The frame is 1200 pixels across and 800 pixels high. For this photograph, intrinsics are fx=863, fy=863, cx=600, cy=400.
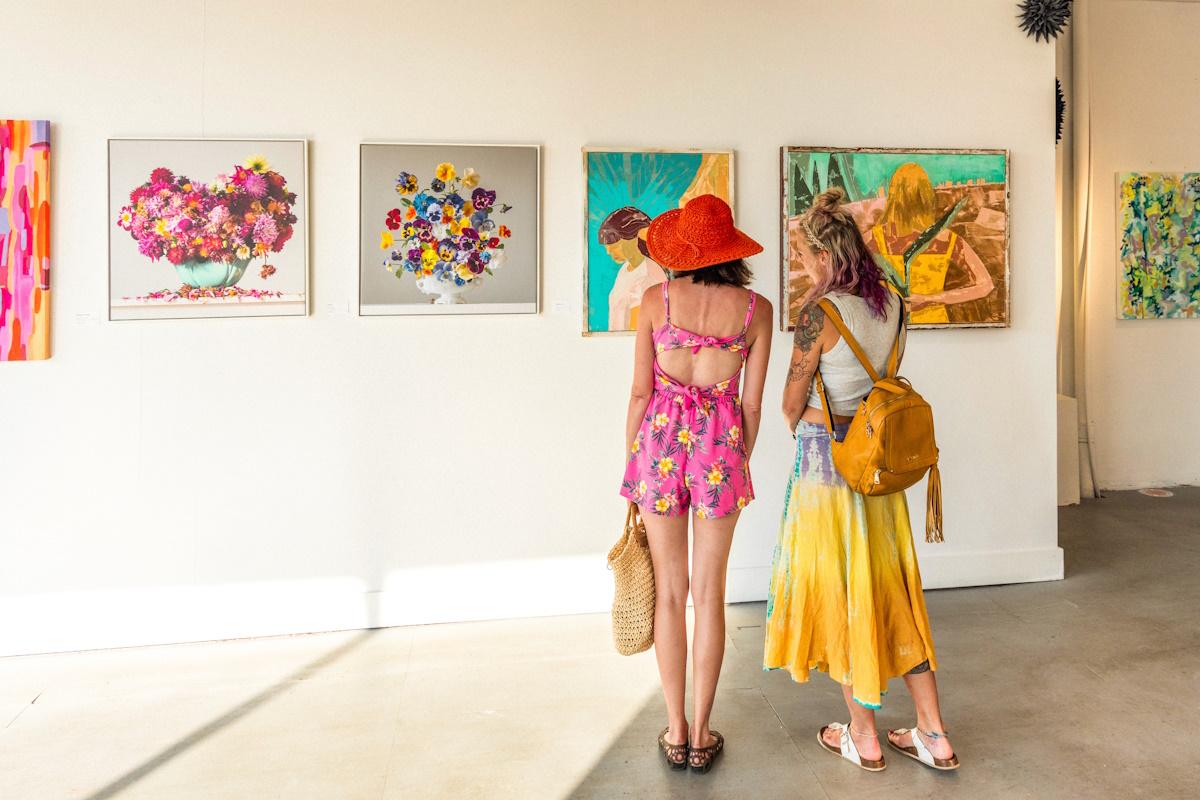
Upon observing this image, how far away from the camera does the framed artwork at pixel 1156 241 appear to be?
21.4 feet

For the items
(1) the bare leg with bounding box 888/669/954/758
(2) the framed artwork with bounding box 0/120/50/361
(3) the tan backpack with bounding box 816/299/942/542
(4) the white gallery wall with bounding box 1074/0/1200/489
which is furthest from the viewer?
(4) the white gallery wall with bounding box 1074/0/1200/489

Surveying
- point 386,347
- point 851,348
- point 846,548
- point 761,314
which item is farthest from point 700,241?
point 386,347

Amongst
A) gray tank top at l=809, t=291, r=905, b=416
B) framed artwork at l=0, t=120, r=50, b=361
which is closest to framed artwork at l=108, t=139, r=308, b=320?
framed artwork at l=0, t=120, r=50, b=361

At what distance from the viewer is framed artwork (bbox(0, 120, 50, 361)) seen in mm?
3611

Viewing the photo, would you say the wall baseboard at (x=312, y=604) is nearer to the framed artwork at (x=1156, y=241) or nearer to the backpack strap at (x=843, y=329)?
the backpack strap at (x=843, y=329)

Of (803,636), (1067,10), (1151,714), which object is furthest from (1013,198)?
(803,636)

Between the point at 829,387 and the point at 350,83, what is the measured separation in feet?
8.46

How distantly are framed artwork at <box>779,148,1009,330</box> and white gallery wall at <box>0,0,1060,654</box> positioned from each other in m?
0.10

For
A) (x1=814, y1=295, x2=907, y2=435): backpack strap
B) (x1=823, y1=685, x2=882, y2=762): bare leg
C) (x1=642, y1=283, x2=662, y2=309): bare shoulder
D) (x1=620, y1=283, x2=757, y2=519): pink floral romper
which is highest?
(x1=642, y1=283, x2=662, y2=309): bare shoulder

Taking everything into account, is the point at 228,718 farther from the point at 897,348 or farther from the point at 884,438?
the point at 897,348

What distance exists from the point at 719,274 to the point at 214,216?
2.38 metres

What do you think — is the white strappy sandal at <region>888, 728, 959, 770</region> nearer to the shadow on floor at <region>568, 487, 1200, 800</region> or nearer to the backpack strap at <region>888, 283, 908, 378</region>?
the shadow on floor at <region>568, 487, 1200, 800</region>

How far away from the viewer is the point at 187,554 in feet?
12.6

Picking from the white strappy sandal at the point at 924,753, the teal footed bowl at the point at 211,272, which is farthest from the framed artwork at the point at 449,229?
the white strappy sandal at the point at 924,753
